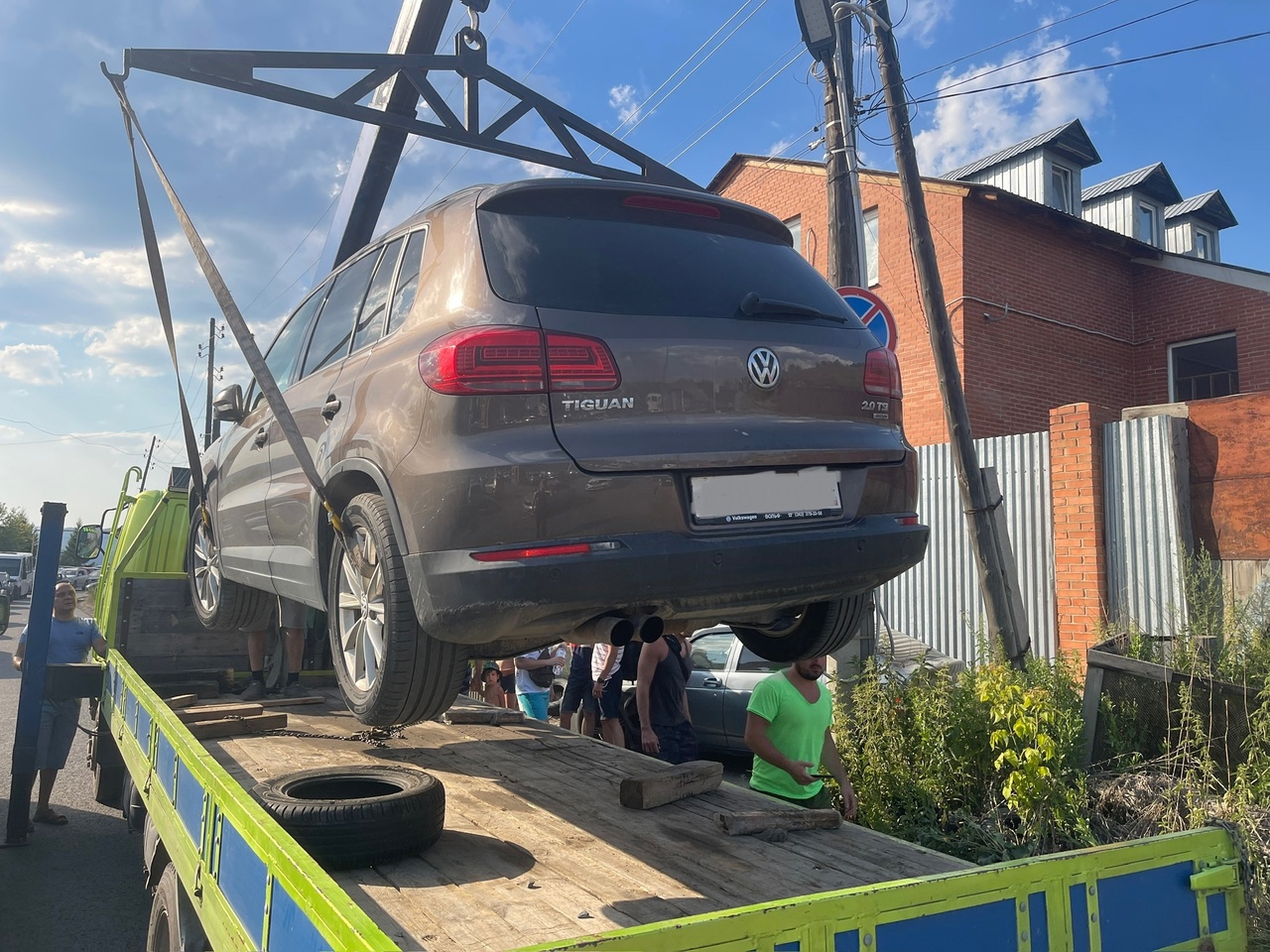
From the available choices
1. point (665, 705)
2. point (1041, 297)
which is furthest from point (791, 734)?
point (1041, 297)

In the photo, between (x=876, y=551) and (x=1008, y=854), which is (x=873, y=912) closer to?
(x=876, y=551)

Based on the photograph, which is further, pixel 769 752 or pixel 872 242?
pixel 872 242

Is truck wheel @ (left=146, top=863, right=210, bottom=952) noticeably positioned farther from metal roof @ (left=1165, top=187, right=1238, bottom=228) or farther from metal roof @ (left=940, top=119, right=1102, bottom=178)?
metal roof @ (left=1165, top=187, right=1238, bottom=228)

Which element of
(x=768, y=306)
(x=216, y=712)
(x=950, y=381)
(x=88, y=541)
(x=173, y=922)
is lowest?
(x=173, y=922)

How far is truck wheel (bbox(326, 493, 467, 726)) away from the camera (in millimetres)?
2727

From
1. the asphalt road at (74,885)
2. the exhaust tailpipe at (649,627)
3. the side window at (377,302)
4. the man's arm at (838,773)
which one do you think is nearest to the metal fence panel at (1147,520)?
the man's arm at (838,773)

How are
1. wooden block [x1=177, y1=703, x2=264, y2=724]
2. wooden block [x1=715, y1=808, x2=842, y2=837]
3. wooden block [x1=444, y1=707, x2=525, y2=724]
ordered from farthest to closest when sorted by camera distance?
1. wooden block [x1=444, y1=707, x2=525, y2=724]
2. wooden block [x1=177, y1=703, x2=264, y2=724]
3. wooden block [x1=715, y1=808, x2=842, y2=837]

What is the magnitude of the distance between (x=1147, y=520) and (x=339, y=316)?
270 inches

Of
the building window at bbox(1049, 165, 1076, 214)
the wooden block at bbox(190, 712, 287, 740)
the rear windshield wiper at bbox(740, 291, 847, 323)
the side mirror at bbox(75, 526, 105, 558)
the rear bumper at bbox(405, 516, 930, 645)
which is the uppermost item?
the building window at bbox(1049, 165, 1076, 214)

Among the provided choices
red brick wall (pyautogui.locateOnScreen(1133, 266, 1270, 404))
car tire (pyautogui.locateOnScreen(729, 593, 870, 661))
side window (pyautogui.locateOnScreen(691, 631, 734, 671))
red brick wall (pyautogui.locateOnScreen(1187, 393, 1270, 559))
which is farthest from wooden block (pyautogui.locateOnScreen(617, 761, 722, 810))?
red brick wall (pyautogui.locateOnScreen(1133, 266, 1270, 404))

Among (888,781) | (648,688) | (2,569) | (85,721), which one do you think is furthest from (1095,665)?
(2,569)

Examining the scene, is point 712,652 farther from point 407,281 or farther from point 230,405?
point 407,281

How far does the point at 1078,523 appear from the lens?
8.49 metres

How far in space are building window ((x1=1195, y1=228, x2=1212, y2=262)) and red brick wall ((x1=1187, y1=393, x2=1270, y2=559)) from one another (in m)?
17.5
